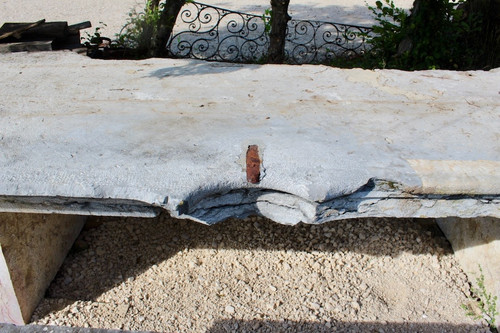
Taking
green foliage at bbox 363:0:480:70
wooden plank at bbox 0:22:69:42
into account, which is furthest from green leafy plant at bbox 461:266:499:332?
wooden plank at bbox 0:22:69:42

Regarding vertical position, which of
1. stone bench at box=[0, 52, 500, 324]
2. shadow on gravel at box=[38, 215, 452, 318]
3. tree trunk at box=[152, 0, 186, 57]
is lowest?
shadow on gravel at box=[38, 215, 452, 318]

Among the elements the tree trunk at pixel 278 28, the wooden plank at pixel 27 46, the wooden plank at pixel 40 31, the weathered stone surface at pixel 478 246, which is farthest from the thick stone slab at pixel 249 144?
the tree trunk at pixel 278 28

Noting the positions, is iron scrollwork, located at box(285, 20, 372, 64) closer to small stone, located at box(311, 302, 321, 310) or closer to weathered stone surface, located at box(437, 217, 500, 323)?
weathered stone surface, located at box(437, 217, 500, 323)

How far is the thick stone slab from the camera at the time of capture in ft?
5.12

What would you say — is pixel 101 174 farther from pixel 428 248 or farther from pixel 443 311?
pixel 428 248

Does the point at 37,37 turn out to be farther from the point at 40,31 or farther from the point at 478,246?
the point at 478,246

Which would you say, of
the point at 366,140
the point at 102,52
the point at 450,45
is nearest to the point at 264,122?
the point at 366,140

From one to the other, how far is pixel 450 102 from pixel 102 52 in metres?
3.10

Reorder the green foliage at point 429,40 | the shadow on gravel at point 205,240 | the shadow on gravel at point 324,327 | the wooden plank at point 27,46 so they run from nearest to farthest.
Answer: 1. the shadow on gravel at point 324,327
2. the shadow on gravel at point 205,240
3. the wooden plank at point 27,46
4. the green foliage at point 429,40

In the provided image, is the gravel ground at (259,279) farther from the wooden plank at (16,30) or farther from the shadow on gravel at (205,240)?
the wooden plank at (16,30)

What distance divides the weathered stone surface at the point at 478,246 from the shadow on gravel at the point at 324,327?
0.88ft

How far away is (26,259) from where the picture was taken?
7.16 feet

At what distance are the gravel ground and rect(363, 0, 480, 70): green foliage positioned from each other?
203 cm

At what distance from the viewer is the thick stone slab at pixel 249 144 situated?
1560mm
